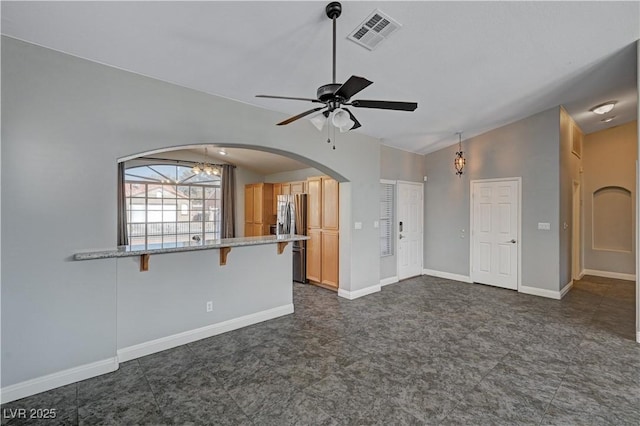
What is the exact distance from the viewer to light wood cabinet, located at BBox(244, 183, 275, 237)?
294 inches

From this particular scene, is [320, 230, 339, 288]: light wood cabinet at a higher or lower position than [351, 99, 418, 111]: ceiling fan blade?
lower

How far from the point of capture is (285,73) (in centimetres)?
311

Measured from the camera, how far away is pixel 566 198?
554 cm

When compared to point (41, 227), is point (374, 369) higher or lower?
lower

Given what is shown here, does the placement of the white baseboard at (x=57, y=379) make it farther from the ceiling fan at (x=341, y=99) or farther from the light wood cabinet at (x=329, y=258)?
the light wood cabinet at (x=329, y=258)

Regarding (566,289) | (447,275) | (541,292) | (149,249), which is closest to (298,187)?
(447,275)

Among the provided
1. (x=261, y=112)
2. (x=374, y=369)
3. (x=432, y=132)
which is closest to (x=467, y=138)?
(x=432, y=132)

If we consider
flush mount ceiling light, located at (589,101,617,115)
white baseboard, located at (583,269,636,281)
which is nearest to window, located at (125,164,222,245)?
flush mount ceiling light, located at (589,101,617,115)

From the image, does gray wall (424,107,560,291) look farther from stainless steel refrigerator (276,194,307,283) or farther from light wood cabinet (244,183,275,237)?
light wood cabinet (244,183,275,237)

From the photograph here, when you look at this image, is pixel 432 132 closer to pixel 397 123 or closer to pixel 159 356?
pixel 397 123

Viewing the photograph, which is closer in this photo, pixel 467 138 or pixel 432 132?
pixel 432 132

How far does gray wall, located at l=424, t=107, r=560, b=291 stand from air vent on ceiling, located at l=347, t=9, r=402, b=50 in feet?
13.6

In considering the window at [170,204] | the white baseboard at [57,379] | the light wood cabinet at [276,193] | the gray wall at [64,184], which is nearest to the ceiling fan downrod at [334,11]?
the gray wall at [64,184]

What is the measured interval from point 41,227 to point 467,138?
683 cm
